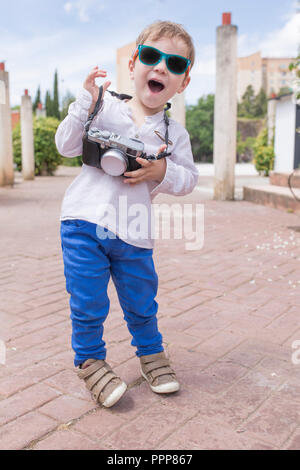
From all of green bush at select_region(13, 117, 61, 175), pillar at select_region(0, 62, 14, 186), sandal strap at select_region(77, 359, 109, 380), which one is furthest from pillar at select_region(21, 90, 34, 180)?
sandal strap at select_region(77, 359, 109, 380)

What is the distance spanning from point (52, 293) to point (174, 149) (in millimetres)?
1864

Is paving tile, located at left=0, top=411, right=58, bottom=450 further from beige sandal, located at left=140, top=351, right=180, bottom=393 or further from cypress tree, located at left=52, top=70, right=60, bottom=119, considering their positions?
cypress tree, located at left=52, top=70, right=60, bottom=119

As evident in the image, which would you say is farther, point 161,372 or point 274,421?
point 161,372

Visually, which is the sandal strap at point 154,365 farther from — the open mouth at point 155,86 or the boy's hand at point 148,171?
the open mouth at point 155,86

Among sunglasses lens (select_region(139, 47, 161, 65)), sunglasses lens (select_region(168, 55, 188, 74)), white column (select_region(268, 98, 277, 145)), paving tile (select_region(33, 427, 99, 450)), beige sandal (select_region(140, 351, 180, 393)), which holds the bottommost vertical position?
paving tile (select_region(33, 427, 99, 450))

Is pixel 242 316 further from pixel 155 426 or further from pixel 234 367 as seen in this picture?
pixel 155 426

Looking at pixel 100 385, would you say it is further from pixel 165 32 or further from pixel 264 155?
pixel 264 155

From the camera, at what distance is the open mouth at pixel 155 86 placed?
2.01m

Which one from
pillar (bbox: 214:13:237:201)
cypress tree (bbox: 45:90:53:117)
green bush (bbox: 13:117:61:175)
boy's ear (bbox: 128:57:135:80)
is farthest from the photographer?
cypress tree (bbox: 45:90:53:117)

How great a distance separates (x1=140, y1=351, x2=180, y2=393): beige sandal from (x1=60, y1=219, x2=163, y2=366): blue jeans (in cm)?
20

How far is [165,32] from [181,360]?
5.10 feet

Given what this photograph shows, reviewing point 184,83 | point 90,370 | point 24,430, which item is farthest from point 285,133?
point 24,430

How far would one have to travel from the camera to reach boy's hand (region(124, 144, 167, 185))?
1926 millimetres

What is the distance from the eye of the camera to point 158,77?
77.3 inches
